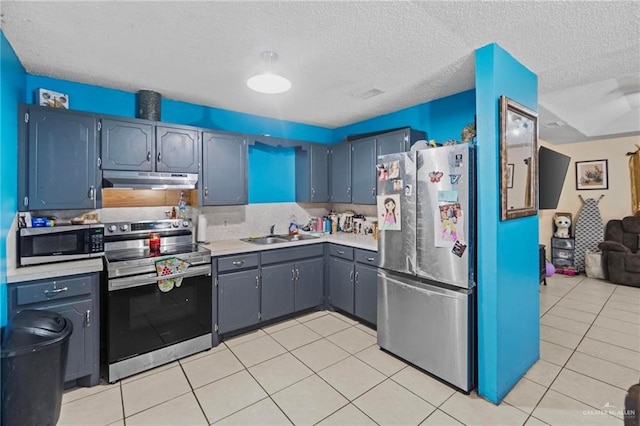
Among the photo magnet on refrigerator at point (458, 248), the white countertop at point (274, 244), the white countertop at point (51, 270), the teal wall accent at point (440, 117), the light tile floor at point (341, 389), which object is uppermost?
the teal wall accent at point (440, 117)

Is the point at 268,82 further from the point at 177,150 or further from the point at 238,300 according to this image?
the point at 238,300

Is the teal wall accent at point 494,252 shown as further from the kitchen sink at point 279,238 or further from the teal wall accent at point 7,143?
the teal wall accent at point 7,143

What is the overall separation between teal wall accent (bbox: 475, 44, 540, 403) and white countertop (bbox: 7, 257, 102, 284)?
2.91 metres

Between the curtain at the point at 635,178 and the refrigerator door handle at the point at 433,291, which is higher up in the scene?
the curtain at the point at 635,178

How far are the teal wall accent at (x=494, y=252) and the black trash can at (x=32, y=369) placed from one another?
2.76 meters

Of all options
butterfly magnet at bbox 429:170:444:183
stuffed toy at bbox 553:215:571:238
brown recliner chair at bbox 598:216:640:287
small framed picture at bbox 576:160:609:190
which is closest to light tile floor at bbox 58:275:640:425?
butterfly magnet at bbox 429:170:444:183

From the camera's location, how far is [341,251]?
364 centimetres

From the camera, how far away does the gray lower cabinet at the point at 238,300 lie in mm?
3023

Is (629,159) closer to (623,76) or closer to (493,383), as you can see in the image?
(623,76)

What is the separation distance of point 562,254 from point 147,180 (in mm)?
6858

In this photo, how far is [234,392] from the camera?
2.29 meters

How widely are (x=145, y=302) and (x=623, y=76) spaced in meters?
4.69

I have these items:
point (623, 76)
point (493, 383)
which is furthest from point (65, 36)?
point (623, 76)

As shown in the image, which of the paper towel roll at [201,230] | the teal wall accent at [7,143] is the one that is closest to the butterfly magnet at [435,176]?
the paper towel roll at [201,230]
